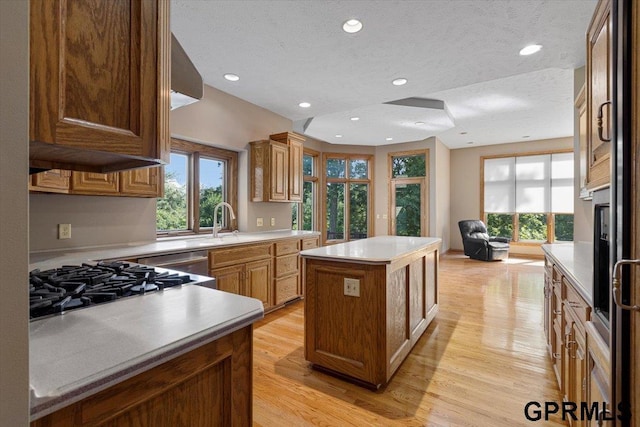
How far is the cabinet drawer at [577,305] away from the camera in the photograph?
1.25 meters

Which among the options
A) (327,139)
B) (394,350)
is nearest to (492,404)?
(394,350)

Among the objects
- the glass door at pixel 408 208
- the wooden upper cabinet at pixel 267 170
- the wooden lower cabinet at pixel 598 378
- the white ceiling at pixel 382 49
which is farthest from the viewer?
the glass door at pixel 408 208

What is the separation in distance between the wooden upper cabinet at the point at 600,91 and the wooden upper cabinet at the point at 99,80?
1387mm

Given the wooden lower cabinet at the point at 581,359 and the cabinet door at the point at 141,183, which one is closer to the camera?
the wooden lower cabinet at the point at 581,359

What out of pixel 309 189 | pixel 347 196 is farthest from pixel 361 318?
pixel 347 196

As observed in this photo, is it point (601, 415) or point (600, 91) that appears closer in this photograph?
point (601, 415)

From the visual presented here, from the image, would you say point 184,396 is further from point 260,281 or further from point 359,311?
point 260,281

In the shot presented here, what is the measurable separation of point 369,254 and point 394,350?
729 mm

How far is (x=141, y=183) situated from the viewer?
2.74 meters

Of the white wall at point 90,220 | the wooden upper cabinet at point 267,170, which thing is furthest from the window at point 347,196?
the white wall at point 90,220

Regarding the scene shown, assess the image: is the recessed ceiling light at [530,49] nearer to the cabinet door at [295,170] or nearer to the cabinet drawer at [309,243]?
the cabinet door at [295,170]

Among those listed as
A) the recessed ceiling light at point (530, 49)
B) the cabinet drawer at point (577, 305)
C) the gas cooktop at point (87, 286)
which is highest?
the recessed ceiling light at point (530, 49)

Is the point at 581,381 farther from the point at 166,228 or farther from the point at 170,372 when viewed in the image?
the point at 166,228

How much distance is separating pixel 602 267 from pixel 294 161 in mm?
3958
